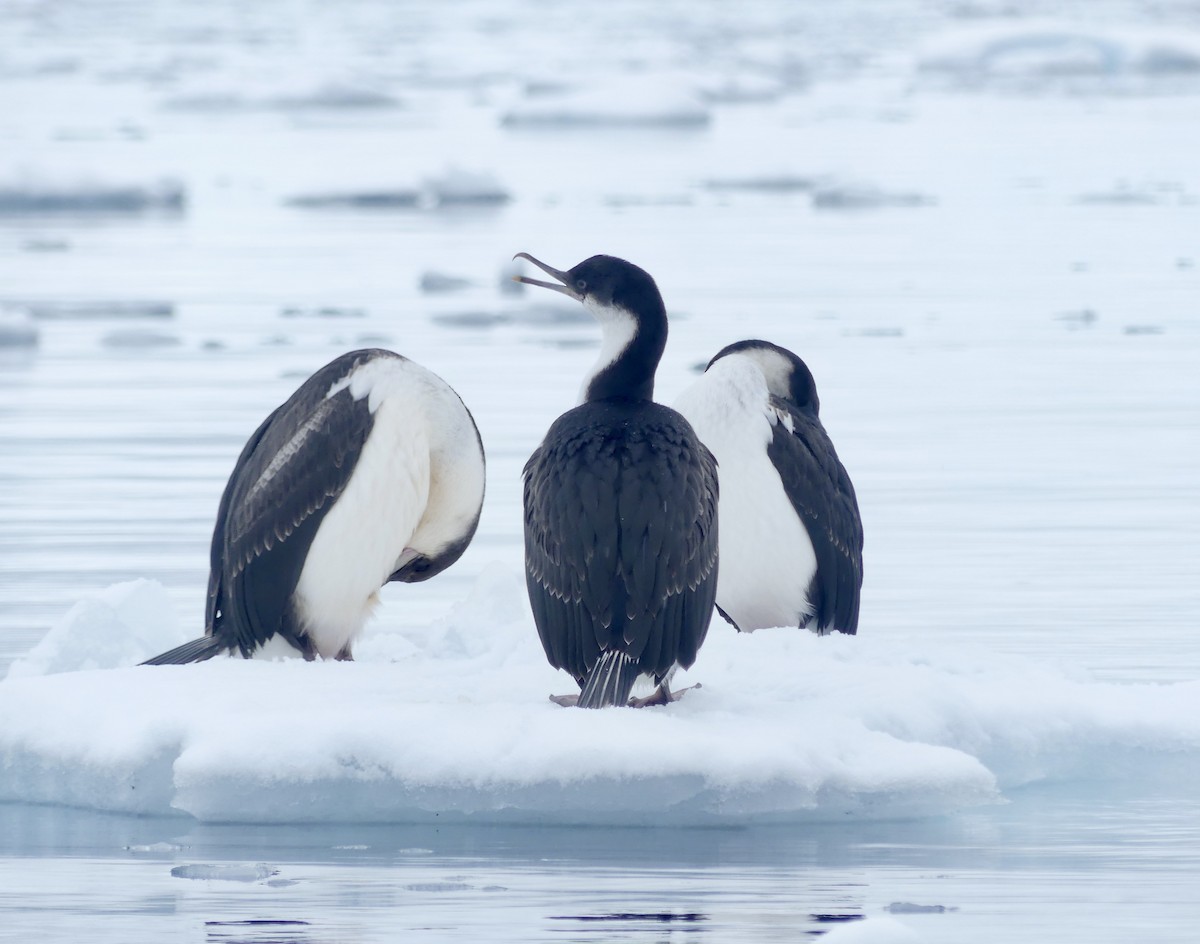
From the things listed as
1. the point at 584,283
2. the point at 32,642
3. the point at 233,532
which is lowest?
the point at 32,642

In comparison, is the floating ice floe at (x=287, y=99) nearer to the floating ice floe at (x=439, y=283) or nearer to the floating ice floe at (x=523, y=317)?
the floating ice floe at (x=439, y=283)

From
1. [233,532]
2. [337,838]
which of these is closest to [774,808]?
[337,838]

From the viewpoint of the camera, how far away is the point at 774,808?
217 inches

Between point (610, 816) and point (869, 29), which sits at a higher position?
point (869, 29)

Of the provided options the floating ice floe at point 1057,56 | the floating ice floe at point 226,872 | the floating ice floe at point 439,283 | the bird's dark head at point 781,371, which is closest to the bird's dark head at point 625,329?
the bird's dark head at point 781,371

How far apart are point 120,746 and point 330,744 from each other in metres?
0.53

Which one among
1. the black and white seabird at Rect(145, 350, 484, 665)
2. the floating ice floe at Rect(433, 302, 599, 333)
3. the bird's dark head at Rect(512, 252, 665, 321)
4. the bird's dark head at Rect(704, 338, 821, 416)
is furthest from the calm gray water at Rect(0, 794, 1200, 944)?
the floating ice floe at Rect(433, 302, 599, 333)

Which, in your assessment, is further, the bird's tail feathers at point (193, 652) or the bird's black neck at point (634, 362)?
the bird's tail feathers at point (193, 652)

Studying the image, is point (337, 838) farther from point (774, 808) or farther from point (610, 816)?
point (774, 808)

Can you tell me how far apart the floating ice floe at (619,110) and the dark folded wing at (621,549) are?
97.3 ft

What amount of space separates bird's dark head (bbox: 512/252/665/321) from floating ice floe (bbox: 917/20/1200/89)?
37033 millimetres

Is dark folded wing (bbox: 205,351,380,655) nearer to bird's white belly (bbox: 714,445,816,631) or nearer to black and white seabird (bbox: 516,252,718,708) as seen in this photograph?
black and white seabird (bbox: 516,252,718,708)

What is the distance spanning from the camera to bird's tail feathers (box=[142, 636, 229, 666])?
22.3 feet

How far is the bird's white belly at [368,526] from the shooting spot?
6.57 meters
